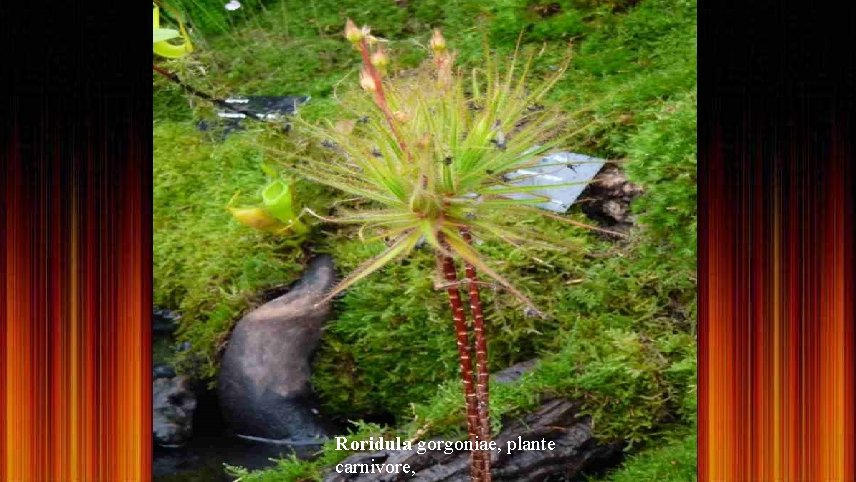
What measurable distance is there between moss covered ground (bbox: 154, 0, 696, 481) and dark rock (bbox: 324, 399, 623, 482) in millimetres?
34

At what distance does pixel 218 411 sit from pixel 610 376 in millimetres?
931

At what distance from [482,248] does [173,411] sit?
0.82m

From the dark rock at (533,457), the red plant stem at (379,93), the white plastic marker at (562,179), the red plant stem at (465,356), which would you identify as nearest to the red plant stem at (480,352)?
the red plant stem at (465,356)

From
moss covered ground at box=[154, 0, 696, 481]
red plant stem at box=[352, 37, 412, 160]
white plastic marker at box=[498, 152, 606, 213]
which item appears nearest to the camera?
red plant stem at box=[352, 37, 412, 160]

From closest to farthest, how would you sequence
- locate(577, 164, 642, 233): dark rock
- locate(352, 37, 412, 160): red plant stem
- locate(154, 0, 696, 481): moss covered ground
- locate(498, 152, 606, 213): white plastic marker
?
1. locate(352, 37, 412, 160): red plant stem
2. locate(154, 0, 696, 481): moss covered ground
3. locate(498, 152, 606, 213): white plastic marker
4. locate(577, 164, 642, 233): dark rock

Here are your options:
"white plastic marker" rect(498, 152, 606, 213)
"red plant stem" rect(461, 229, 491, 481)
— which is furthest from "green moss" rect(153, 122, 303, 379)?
"red plant stem" rect(461, 229, 491, 481)

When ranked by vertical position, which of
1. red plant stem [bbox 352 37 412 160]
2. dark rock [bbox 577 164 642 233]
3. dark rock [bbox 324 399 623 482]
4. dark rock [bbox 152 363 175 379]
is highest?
red plant stem [bbox 352 37 412 160]

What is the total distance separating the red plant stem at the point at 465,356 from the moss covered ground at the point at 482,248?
42 centimetres

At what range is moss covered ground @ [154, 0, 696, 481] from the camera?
2102mm

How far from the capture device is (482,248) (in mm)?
2352

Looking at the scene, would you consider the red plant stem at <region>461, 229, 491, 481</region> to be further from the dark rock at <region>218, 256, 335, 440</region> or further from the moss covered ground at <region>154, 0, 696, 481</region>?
the dark rock at <region>218, 256, 335, 440</region>

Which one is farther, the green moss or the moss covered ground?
the green moss

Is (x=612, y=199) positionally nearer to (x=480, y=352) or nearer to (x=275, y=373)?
(x=275, y=373)

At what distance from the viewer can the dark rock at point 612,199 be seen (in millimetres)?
2424
